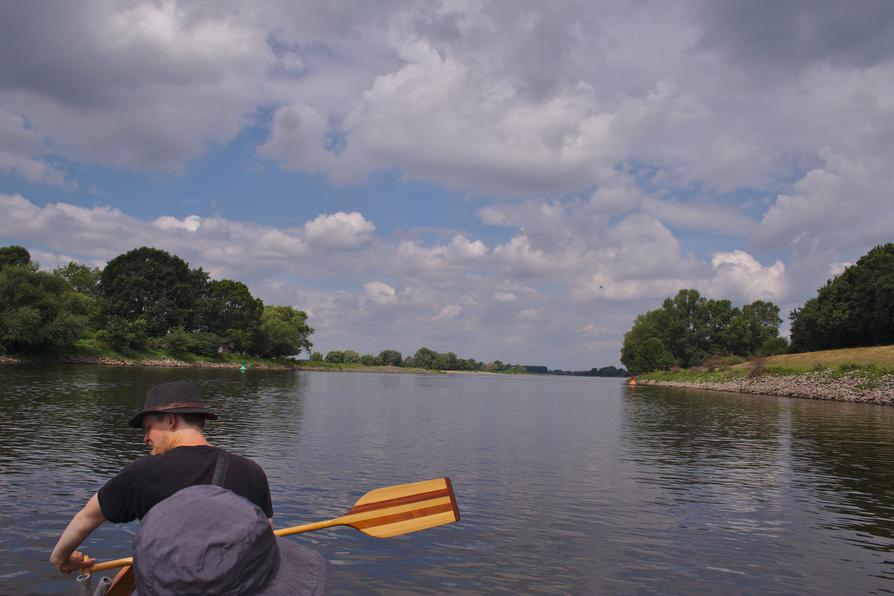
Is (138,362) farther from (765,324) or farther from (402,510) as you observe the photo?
(765,324)

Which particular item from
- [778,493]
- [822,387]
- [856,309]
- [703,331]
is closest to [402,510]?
[778,493]

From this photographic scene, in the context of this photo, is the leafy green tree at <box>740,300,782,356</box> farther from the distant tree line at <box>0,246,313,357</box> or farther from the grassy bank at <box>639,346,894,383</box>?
the distant tree line at <box>0,246,313,357</box>

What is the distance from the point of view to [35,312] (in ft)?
234

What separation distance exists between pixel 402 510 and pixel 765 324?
6597 inches

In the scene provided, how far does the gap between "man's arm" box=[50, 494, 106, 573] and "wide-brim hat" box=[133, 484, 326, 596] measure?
72.4 inches

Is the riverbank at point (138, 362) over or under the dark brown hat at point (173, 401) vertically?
under

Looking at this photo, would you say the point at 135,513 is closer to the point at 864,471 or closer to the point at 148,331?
the point at 864,471

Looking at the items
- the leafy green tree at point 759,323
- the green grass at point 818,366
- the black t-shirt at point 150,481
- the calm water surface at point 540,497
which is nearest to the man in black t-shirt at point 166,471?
the black t-shirt at point 150,481

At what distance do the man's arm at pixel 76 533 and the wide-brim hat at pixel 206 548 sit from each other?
1838 millimetres

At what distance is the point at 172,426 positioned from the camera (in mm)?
4855

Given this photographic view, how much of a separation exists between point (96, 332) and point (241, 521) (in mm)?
114943

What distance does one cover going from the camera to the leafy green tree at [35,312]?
7062cm

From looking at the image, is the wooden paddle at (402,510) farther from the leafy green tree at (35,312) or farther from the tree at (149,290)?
the tree at (149,290)

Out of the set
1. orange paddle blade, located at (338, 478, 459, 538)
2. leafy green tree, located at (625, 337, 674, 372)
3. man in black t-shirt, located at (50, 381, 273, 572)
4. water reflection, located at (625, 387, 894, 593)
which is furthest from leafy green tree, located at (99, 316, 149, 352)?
→ leafy green tree, located at (625, 337, 674, 372)
